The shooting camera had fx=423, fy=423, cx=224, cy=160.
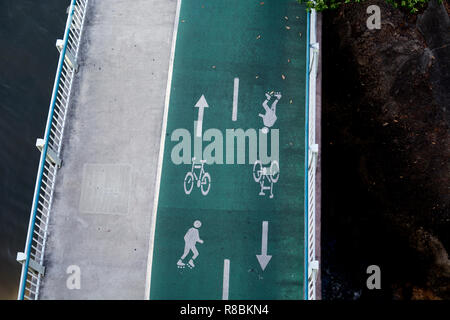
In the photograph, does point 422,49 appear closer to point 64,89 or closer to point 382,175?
point 382,175

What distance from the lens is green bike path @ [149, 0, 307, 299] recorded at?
1256 centimetres

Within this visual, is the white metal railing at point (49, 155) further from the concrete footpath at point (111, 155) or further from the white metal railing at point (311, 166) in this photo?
the white metal railing at point (311, 166)

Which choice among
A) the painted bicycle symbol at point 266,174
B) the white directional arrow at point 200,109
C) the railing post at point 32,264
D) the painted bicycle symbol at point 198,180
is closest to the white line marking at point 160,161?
the painted bicycle symbol at point 198,180

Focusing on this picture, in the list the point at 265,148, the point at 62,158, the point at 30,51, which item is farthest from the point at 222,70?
the point at 30,51

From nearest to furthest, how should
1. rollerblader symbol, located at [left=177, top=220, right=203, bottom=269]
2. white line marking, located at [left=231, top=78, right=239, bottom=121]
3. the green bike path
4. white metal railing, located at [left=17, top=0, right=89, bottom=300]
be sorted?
white metal railing, located at [left=17, top=0, right=89, bottom=300] < the green bike path < rollerblader symbol, located at [left=177, top=220, right=203, bottom=269] < white line marking, located at [left=231, top=78, right=239, bottom=121]

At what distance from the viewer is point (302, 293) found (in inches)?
488

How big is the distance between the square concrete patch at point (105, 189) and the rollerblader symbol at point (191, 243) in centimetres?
216

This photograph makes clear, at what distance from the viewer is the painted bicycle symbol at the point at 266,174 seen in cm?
1319

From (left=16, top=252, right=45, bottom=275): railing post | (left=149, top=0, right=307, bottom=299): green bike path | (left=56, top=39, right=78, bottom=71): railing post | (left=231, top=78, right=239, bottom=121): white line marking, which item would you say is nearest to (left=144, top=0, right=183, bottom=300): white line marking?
(left=149, top=0, right=307, bottom=299): green bike path

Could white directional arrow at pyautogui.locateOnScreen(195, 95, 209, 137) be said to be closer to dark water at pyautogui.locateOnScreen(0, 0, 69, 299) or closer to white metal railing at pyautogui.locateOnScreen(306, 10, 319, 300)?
white metal railing at pyautogui.locateOnScreen(306, 10, 319, 300)

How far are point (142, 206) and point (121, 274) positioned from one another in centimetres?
213

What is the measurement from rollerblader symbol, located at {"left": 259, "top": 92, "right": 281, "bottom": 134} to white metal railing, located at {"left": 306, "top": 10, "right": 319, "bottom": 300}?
1.18 metres

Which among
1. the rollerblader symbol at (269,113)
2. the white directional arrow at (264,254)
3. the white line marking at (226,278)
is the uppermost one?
the rollerblader symbol at (269,113)

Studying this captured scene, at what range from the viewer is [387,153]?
617 inches
